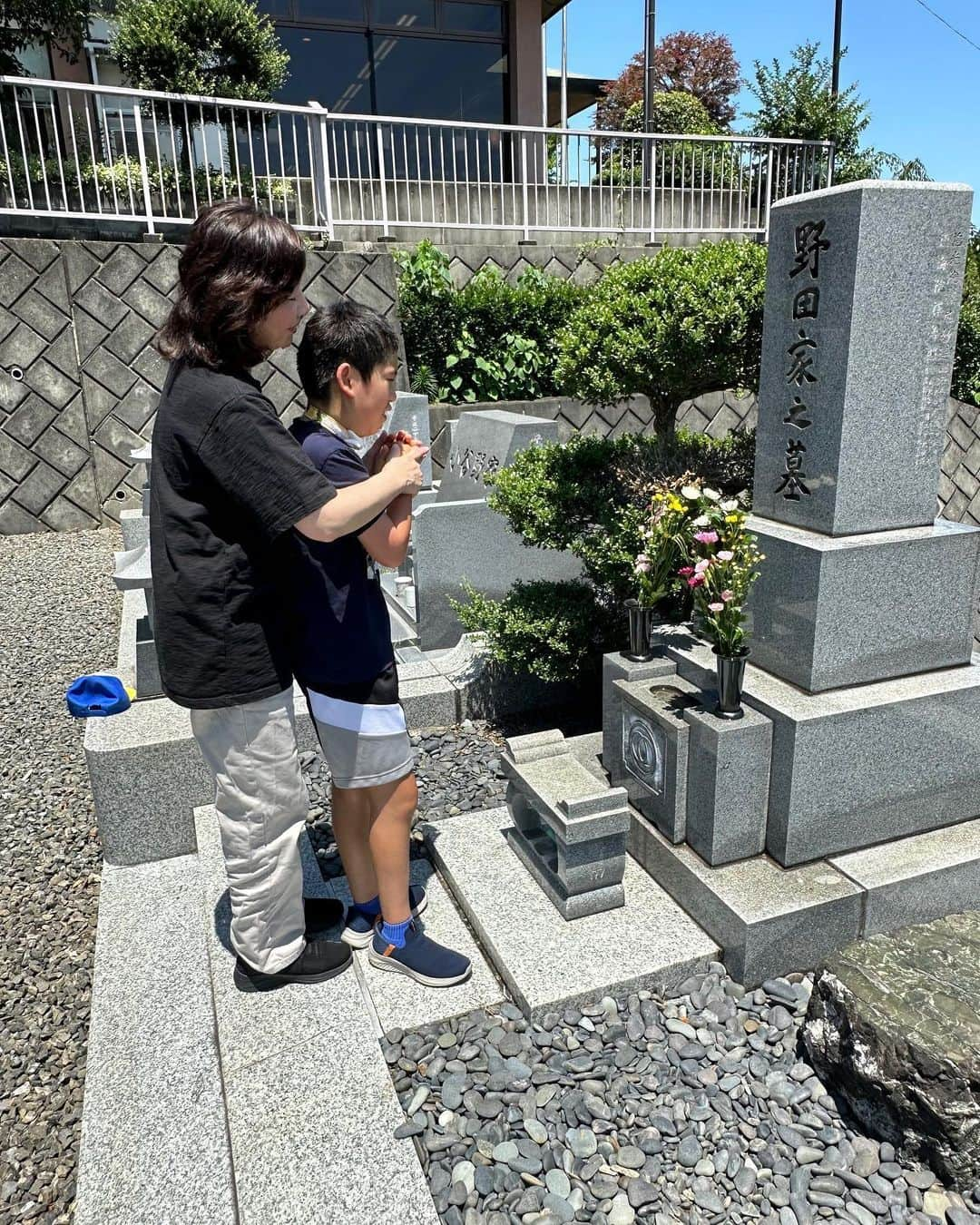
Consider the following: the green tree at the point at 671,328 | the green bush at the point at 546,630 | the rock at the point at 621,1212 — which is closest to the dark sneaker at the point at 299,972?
the rock at the point at 621,1212

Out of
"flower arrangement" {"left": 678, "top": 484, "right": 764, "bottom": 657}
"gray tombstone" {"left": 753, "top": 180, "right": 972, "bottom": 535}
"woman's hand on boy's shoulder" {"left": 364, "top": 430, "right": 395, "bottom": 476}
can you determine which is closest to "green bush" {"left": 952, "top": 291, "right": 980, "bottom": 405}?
"gray tombstone" {"left": 753, "top": 180, "right": 972, "bottom": 535}

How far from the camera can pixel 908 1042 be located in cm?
205

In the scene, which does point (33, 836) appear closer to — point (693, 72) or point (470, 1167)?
point (470, 1167)

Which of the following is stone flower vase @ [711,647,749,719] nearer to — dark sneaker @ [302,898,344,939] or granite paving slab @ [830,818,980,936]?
granite paving slab @ [830,818,980,936]

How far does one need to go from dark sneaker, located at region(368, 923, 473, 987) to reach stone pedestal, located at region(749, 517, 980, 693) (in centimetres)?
148

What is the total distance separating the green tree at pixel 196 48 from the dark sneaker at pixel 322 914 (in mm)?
10516

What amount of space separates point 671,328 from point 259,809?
306 centimetres

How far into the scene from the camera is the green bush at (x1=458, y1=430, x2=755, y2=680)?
411 cm

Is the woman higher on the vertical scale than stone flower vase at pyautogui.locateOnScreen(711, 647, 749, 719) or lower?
higher

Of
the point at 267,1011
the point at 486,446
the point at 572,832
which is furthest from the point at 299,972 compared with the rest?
the point at 486,446

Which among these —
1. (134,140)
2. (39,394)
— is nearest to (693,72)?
(134,140)

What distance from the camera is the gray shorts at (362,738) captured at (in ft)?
7.62

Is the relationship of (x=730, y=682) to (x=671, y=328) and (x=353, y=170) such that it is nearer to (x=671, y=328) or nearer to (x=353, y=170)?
(x=671, y=328)

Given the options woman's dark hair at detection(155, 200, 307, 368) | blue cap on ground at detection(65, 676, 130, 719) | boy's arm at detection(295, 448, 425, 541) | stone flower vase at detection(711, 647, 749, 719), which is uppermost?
woman's dark hair at detection(155, 200, 307, 368)
